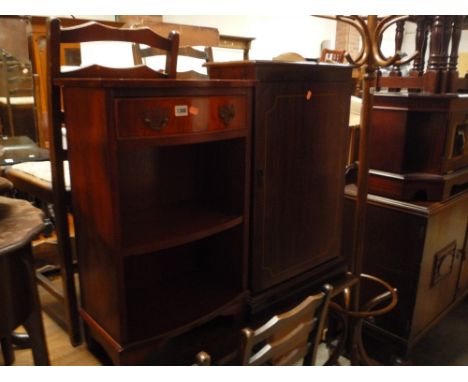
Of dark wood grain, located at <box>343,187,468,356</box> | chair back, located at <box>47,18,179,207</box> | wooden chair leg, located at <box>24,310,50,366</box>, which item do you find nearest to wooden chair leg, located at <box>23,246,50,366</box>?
wooden chair leg, located at <box>24,310,50,366</box>

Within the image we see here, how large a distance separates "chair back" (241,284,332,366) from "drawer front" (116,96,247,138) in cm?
52

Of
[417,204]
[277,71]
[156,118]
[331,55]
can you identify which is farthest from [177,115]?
[417,204]

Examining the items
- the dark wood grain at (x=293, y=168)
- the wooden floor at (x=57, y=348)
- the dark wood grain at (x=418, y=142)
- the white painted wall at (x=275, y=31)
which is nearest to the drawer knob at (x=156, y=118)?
the dark wood grain at (x=293, y=168)

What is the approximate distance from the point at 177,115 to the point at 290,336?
2.36ft

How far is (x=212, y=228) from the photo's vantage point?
3.67ft

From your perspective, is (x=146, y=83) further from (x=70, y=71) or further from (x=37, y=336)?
(x=37, y=336)

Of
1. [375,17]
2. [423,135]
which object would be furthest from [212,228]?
[423,135]

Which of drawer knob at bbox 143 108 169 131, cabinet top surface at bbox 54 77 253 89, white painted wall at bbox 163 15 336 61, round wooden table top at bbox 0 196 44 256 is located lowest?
round wooden table top at bbox 0 196 44 256

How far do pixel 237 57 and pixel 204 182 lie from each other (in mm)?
3366

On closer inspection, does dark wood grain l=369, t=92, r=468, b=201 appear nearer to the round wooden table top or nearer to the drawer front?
the drawer front

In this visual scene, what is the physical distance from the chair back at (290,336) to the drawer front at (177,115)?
0.52 m

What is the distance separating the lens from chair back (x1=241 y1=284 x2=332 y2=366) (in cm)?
109

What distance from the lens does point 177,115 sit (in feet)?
3.13
